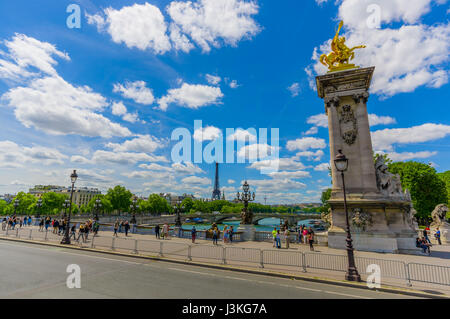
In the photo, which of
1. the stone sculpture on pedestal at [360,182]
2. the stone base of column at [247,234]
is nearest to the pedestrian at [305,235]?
the stone sculpture on pedestal at [360,182]

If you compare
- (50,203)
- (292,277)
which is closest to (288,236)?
(292,277)

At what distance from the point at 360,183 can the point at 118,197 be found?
3381 inches

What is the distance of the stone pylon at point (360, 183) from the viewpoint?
17406 millimetres

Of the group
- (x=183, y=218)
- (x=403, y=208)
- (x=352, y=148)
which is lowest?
(x=183, y=218)

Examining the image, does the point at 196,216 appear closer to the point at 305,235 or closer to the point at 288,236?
the point at 305,235

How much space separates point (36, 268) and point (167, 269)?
642cm

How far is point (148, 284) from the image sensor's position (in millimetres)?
8922

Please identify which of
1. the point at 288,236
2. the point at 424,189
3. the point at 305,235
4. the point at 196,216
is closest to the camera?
the point at 288,236

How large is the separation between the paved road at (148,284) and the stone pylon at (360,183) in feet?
33.4

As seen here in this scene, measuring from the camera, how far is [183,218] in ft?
313

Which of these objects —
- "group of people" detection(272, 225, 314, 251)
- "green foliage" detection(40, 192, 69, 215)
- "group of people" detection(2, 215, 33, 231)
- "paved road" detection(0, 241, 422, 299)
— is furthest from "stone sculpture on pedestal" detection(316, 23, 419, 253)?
"green foliage" detection(40, 192, 69, 215)
